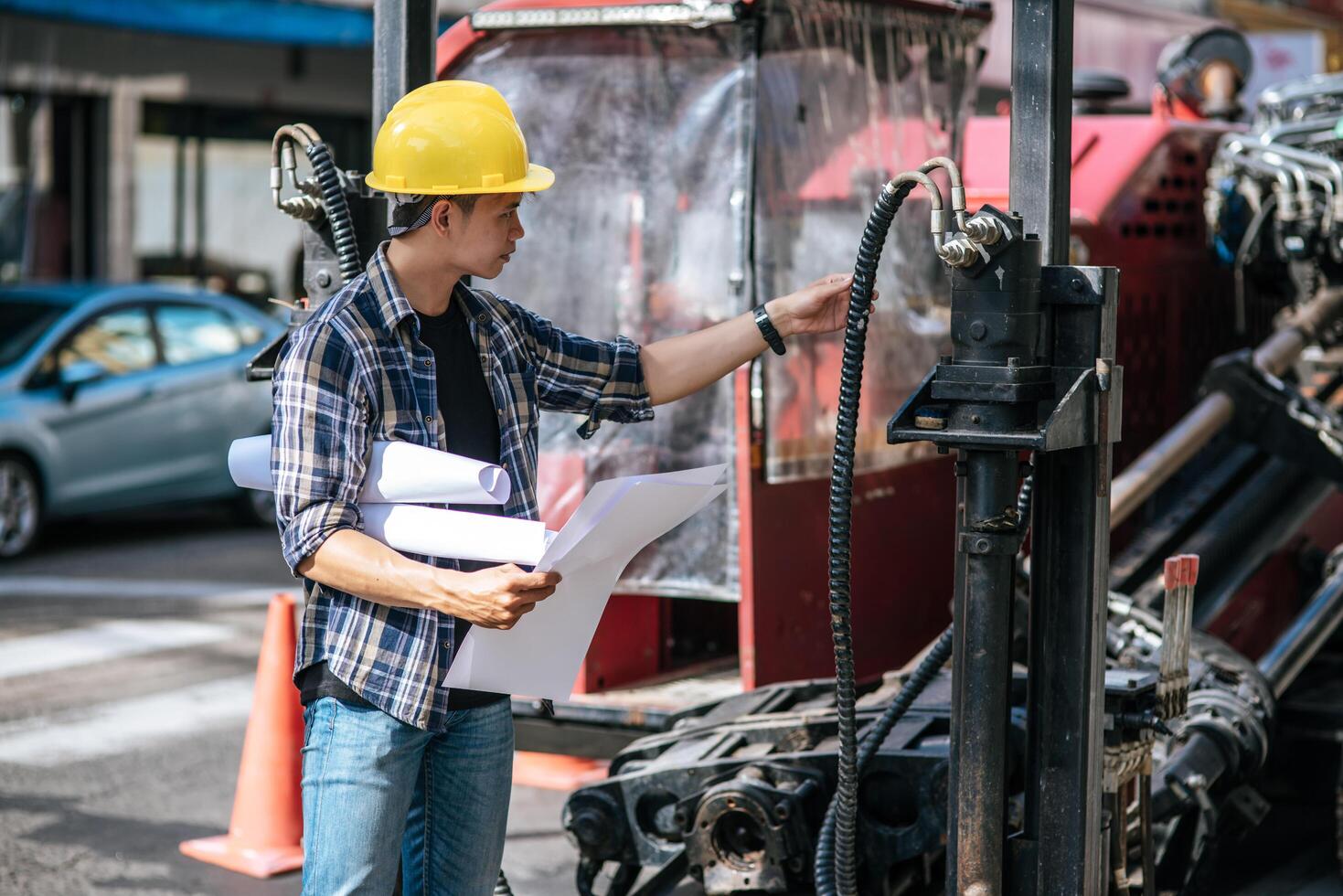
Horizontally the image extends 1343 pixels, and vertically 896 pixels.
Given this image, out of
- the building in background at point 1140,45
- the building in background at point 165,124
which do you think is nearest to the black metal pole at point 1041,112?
the building in background at point 1140,45

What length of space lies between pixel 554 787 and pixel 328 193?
2.83 m

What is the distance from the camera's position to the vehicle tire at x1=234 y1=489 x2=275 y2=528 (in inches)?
497

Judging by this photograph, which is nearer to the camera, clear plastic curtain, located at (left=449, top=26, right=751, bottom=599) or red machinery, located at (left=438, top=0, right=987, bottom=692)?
red machinery, located at (left=438, top=0, right=987, bottom=692)

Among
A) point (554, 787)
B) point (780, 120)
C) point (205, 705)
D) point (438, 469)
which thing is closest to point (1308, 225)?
point (780, 120)

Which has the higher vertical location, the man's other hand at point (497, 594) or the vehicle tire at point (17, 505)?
the man's other hand at point (497, 594)

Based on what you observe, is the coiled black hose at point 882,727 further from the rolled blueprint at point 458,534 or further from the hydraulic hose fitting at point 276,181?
the hydraulic hose fitting at point 276,181

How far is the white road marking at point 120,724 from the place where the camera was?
6668 mm

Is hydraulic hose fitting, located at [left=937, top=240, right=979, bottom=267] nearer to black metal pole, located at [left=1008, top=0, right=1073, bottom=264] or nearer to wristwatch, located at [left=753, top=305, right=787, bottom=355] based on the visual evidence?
black metal pole, located at [left=1008, top=0, right=1073, bottom=264]

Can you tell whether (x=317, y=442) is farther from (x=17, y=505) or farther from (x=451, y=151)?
(x=17, y=505)

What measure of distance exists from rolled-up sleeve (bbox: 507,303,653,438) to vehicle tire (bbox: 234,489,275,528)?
30.9 ft

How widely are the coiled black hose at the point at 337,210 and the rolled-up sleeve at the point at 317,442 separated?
1.03 meters

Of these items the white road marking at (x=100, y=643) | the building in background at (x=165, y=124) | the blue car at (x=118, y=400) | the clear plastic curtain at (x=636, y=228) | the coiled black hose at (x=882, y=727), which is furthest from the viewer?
the building in background at (x=165, y=124)

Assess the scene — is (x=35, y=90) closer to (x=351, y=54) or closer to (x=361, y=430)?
(x=351, y=54)

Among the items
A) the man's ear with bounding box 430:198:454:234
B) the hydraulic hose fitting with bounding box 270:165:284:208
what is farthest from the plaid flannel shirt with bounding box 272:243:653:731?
the hydraulic hose fitting with bounding box 270:165:284:208
